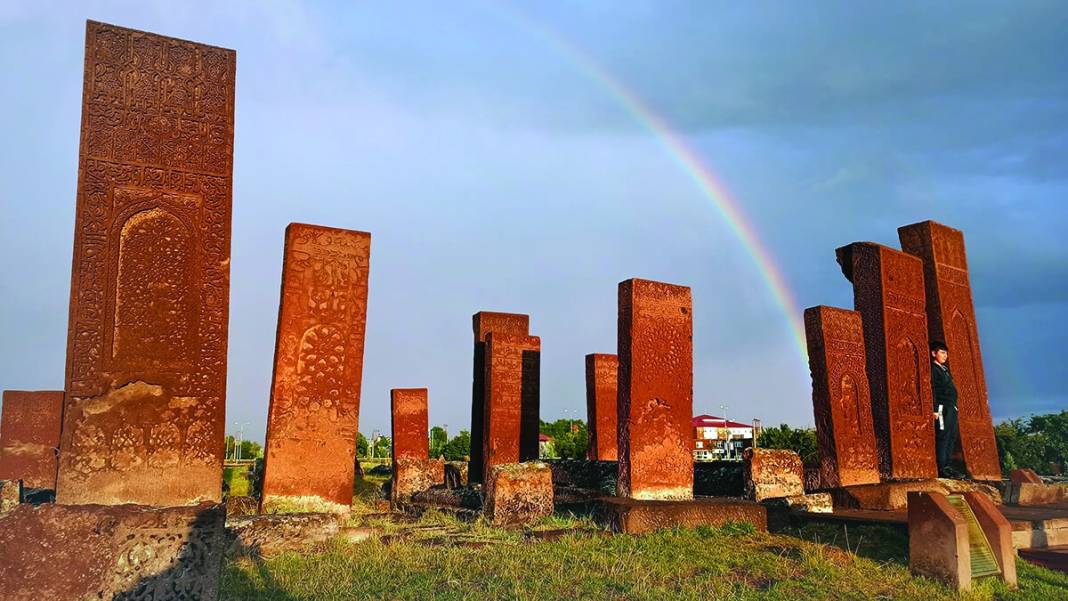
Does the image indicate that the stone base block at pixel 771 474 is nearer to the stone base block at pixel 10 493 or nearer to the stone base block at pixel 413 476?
the stone base block at pixel 413 476

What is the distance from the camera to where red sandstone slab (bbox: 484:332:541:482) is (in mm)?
11648

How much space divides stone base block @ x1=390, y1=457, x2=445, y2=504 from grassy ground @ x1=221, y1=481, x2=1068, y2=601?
538 centimetres

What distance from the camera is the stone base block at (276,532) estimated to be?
5.54 meters

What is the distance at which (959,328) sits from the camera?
11.4 meters

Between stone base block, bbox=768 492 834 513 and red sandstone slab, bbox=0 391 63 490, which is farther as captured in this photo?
red sandstone slab, bbox=0 391 63 490

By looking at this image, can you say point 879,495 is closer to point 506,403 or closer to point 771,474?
point 771,474

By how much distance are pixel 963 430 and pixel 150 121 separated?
35.5 feet

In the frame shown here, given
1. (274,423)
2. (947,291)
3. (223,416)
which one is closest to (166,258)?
(223,416)

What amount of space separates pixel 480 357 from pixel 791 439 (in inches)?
308

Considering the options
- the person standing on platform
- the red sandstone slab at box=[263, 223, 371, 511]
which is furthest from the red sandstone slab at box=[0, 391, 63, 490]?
the person standing on platform

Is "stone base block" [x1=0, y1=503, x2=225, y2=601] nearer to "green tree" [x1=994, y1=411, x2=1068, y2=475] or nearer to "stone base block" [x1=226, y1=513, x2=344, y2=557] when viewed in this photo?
"stone base block" [x1=226, y1=513, x2=344, y2=557]

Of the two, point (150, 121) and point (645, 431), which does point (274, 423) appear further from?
point (645, 431)

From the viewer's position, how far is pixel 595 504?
7.63 metres

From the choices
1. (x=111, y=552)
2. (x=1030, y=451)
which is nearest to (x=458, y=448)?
(x=1030, y=451)
